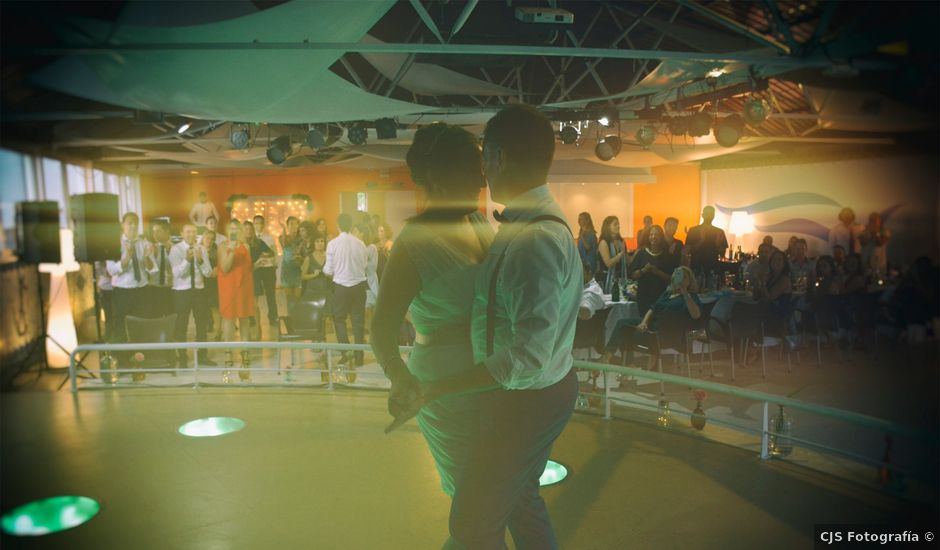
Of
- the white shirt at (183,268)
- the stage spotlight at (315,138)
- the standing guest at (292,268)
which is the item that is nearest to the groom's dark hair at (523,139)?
the standing guest at (292,268)

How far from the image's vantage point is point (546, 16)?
478 centimetres

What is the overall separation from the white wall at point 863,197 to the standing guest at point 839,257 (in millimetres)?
258

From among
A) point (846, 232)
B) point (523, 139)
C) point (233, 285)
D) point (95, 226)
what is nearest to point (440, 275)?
point (523, 139)

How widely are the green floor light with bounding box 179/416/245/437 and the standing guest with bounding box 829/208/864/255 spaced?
4.91 metres

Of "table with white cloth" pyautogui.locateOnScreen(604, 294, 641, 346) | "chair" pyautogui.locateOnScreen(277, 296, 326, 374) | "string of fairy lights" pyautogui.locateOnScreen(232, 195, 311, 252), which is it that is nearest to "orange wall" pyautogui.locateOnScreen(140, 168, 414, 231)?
"string of fairy lights" pyautogui.locateOnScreen(232, 195, 311, 252)

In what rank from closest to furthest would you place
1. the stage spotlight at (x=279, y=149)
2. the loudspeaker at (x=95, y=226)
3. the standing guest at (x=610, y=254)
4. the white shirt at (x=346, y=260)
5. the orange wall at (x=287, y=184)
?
1. the loudspeaker at (x=95, y=226)
2. the white shirt at (x=346, y=260)
3. the standing guest at (x=610, y=254)
4. the stage spotlight at (x=279, y=149)
5. the orange wall at (x=287, y=184)

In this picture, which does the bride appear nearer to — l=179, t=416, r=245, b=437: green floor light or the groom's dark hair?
the groom's dark hair

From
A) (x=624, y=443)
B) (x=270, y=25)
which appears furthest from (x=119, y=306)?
(x=624, y=443)

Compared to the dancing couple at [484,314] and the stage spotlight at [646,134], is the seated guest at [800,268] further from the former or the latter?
the dancing couple at [484,314]

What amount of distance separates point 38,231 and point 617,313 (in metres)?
5.25

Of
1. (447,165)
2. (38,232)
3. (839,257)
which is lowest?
(839,257)

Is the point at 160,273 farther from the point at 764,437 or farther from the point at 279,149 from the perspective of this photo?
the point at 764,437

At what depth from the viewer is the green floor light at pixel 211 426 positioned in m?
4.06

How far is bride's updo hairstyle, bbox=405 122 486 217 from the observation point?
1.59 meters
